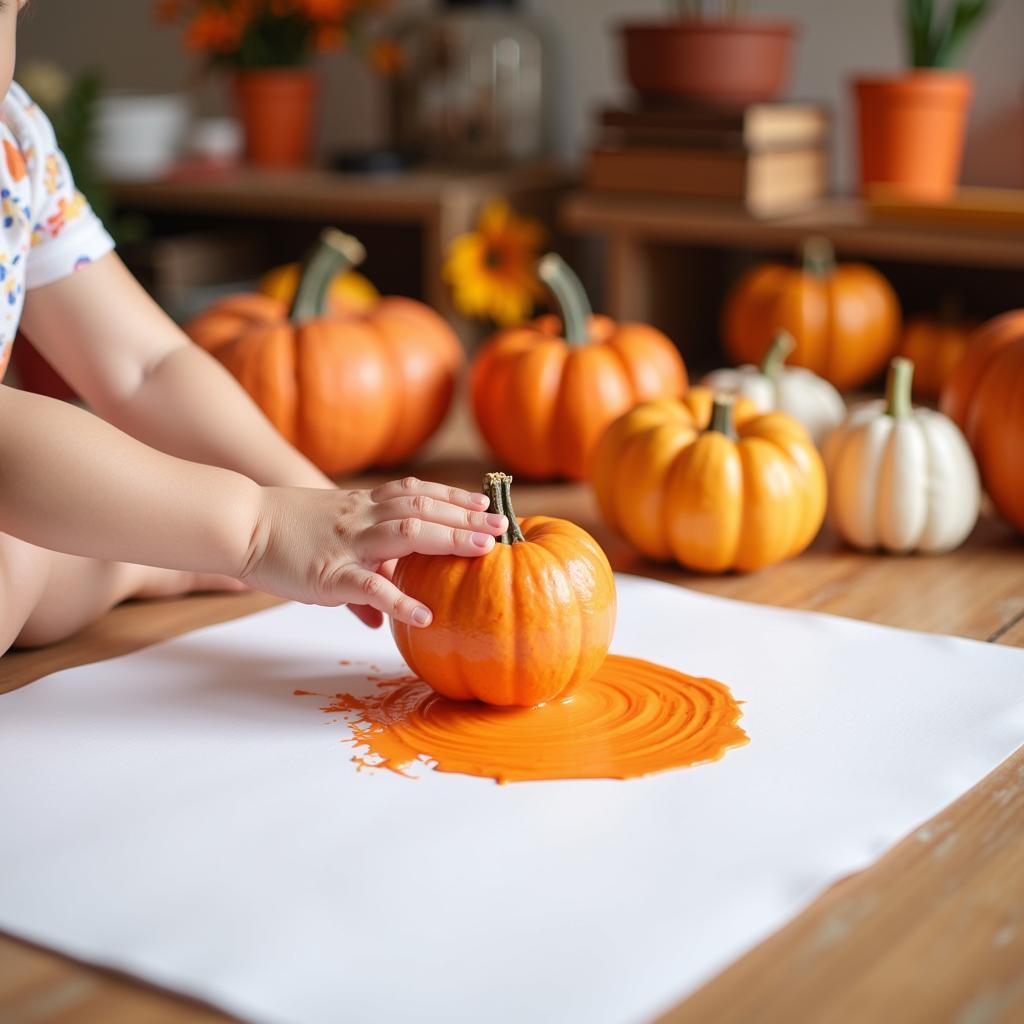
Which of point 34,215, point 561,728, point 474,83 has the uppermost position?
point 474,83

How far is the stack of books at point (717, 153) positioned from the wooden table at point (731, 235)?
2 centimetres

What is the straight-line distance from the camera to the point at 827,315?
163 centimetres

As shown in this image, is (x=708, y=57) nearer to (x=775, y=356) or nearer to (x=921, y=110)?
(x=921, y=110)

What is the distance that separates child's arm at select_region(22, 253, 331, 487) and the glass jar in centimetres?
110

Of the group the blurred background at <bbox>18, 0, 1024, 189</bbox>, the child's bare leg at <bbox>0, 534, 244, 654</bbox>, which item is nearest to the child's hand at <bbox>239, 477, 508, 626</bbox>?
the child's bare leg at <bbox>0, 534, 244, 654</bbox>

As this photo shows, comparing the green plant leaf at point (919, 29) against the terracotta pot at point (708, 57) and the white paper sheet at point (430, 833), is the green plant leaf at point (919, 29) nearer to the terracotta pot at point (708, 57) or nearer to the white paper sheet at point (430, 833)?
the terracotta pot at point (708, 57)

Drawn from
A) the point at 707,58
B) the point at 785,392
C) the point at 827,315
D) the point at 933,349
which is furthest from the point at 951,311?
the point at 785,392

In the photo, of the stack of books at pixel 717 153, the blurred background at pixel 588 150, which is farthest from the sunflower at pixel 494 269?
the stack of books at pixel 717 153

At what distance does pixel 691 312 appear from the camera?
1.90 m

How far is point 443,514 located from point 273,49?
1610mm

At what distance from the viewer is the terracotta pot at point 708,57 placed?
1.69 meters

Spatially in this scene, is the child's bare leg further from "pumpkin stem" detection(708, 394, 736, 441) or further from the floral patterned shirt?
"pumpkin stem" detection(708, 394, 736, 441)

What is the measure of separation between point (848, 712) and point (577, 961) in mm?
304

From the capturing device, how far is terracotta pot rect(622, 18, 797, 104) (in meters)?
1.69
